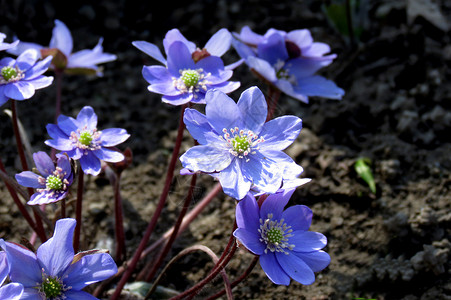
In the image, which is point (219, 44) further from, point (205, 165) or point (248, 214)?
point (248, 214)

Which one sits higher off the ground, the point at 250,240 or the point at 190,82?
the point at 190,82

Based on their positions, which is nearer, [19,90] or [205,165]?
[205,165]

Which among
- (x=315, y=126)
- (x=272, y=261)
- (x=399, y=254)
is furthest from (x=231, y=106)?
(x=315, y=126)

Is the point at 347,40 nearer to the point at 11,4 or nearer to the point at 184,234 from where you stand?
the point at 184,234

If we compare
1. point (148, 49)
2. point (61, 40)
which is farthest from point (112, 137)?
point (61, 40)

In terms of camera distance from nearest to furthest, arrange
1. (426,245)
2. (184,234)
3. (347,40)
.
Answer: (426,245), (184,234), (347,40)

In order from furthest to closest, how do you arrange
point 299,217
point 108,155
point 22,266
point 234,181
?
point 108,155 < point 299,217 < point 234,181 < point 22,266
